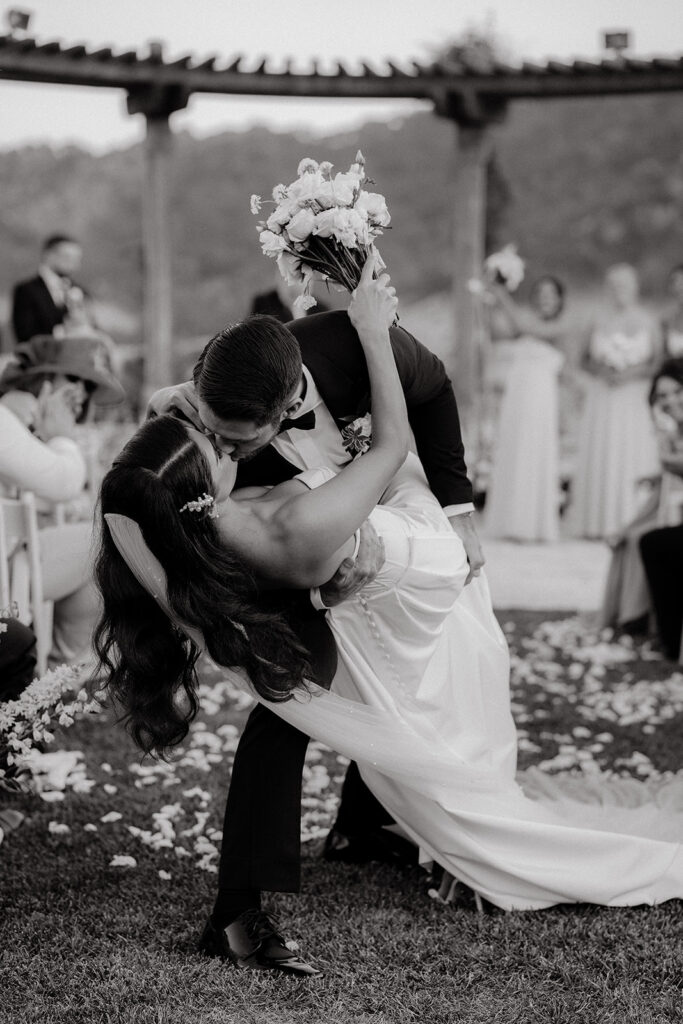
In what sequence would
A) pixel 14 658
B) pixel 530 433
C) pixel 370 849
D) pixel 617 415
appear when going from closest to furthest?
pixel 14 658, pixel 370 849, pixel 617 415, pixel 530 433

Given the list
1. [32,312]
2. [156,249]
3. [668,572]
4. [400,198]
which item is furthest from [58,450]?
[400,198]

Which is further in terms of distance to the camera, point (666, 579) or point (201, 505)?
point (666, 579)

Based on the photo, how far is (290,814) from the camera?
102 inches

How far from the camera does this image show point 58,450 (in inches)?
172

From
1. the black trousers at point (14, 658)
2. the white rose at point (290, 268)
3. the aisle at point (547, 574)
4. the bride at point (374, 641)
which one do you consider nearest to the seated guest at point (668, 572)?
the aisle at point (547, 574)

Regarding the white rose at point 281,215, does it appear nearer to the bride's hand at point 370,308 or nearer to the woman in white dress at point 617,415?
the bride's hand at point 370,308

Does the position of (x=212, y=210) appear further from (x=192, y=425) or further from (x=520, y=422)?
(x=192, y=425)

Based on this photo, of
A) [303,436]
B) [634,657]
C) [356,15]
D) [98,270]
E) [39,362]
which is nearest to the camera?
[303,436]

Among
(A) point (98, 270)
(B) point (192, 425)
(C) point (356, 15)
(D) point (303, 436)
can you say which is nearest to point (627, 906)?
(D) point (303, 436)

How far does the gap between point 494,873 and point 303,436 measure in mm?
1210

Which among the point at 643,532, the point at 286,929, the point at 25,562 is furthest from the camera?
the point at 643,532

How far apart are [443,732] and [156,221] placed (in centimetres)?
817

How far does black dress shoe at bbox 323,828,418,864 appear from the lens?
318 centimetres

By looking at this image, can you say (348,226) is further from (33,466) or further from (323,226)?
(33,466)
